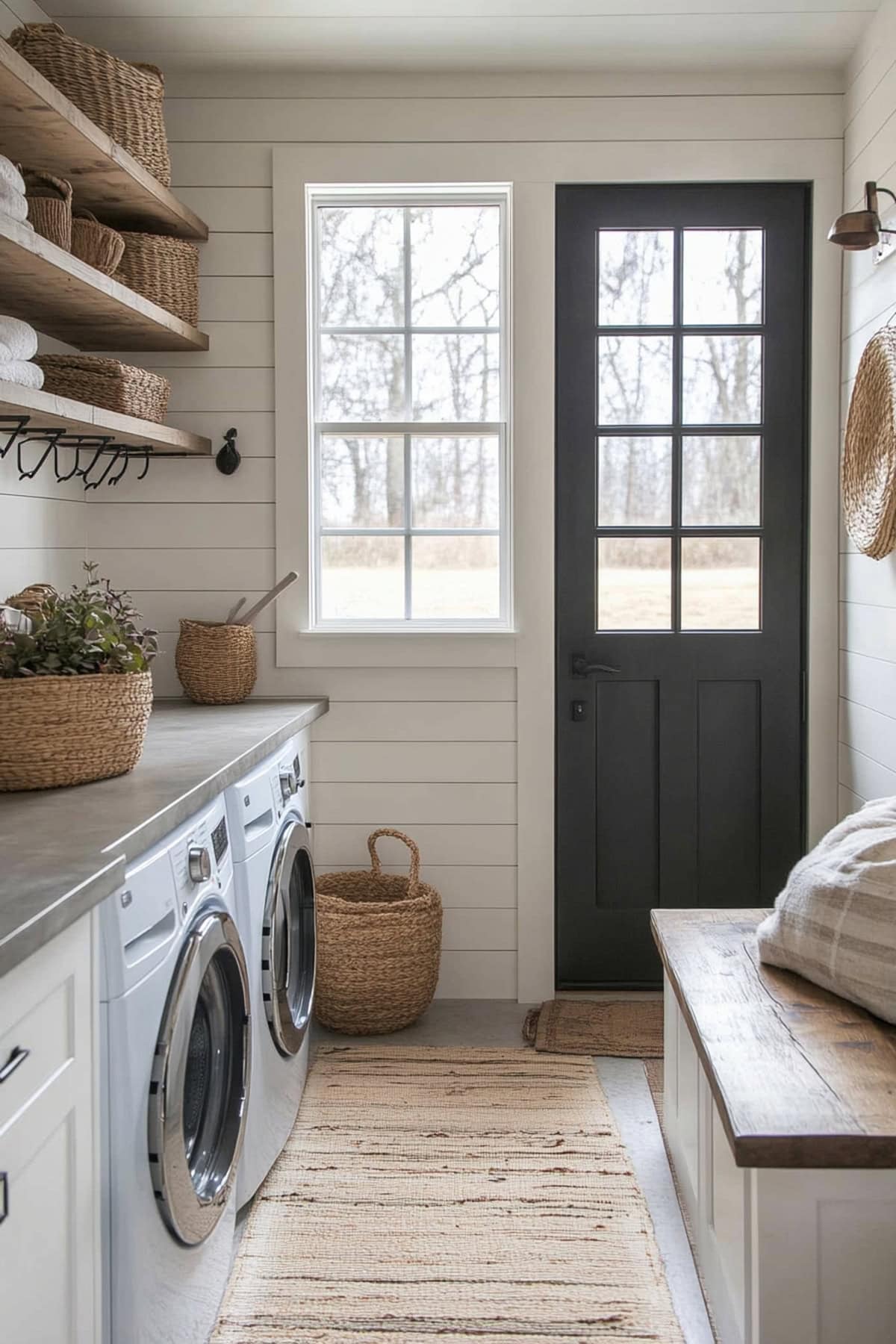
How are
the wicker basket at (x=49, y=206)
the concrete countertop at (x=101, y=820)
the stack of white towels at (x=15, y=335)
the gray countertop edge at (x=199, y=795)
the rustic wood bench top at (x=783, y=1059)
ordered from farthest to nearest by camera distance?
the wicker basket at (x=49, y=206) < the stack of white towels at (x=15, y=335) < the gray countertop edge at (x=199, y=795) < the rustic wood bench top at (x=783, y=1059) < the concrete countertop at (x=101, y=820)

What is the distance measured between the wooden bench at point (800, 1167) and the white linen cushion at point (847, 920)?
56 mm

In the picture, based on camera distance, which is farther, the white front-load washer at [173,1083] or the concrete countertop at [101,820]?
the white front-load washer at [173,1083]

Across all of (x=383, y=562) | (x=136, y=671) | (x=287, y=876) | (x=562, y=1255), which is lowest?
(x=562, y=1255)

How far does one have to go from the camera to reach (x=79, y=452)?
3232 millimetres

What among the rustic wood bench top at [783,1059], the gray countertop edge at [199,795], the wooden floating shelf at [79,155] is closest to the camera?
Result: the rustic wood bench top at [783,1059]

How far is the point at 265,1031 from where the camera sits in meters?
2.43

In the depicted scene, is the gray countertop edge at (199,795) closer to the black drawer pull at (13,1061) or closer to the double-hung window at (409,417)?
the black drawer pull at (13,1061)

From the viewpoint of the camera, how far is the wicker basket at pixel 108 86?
2.74 metres

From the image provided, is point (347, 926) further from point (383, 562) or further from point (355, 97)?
point (355, 97)

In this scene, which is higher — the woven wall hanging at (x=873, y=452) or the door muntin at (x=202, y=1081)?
the woven wall hanging at (x=873, y=452)

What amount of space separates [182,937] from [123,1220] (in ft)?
1.34

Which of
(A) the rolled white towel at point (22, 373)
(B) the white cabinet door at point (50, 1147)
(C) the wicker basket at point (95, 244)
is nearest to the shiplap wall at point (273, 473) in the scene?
(C) the wicker basket at point (95, 244)

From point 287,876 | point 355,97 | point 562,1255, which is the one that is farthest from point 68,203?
point 562,1255

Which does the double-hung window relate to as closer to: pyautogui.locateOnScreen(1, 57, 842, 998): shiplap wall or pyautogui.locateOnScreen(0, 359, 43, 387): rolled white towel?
pyautogui.locateOnScreen(1, 57, 842, 998): shiplap wall
